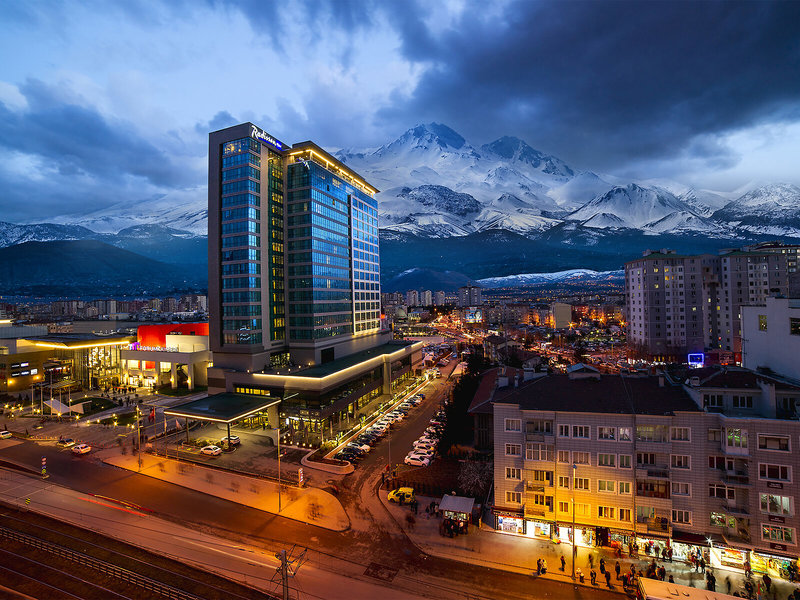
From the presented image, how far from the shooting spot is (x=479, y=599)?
22.5 m

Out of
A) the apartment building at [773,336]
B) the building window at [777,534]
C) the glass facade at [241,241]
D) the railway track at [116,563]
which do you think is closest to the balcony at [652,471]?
the building window at [777,534]

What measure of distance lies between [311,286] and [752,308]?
54.9 metres

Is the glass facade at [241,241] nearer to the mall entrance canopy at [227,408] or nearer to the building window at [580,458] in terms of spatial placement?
the mall entrance canopy at [227,408]

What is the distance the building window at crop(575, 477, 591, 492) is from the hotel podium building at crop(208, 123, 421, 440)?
1208 inches

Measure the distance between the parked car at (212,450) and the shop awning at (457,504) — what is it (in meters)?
27.0

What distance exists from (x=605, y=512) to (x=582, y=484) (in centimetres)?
224

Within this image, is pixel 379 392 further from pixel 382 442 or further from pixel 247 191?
pixel 247 191

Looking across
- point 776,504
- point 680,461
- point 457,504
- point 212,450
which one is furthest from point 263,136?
point 776,504

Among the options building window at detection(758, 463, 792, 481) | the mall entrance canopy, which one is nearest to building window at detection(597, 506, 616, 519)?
building window at detection(758, 463, 792, 481)

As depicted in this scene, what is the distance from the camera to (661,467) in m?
26.6

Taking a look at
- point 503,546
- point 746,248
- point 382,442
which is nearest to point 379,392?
point 382,442

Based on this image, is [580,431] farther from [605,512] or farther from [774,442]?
[774,442]

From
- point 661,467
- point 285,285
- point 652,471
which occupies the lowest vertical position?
point 652,471

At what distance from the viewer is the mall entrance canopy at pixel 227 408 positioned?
44.9 m
